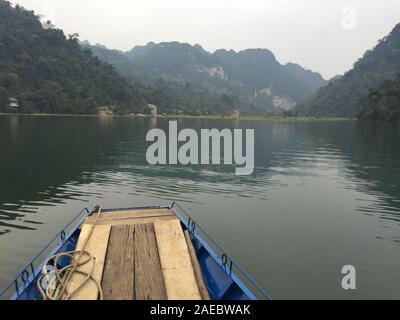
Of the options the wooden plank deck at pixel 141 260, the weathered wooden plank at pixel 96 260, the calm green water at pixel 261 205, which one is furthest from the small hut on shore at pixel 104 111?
the weathered wooden plank at pixel 96 260

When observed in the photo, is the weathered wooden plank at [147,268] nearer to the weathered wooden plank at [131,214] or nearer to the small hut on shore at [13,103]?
the weathered wooden plank at [131,214]

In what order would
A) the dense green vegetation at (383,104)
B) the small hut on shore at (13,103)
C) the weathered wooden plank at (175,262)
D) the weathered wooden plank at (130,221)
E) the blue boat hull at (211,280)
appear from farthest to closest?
the dense green vegetation at (383,104) < the small hut on shore at (13,103) < the weathered wooden plank at (130,221) < the blue boat hull at (211,280) < the weathered wooden plank at (175,262)

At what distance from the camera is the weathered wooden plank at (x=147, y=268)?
9398 millimetres

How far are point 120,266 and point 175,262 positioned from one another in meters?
1.63

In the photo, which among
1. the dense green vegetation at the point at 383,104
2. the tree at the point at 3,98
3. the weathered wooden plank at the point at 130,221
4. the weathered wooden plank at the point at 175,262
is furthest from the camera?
the dense green vegetation at the point at 383,104

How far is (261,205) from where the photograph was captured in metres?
24.8

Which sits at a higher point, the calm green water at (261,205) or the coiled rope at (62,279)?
the coiled rope at (62,279)

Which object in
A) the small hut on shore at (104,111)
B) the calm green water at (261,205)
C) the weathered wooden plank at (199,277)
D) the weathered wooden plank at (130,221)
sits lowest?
the calm green water at (261,205)

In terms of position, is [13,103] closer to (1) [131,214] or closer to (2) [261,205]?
(2) [261,205]

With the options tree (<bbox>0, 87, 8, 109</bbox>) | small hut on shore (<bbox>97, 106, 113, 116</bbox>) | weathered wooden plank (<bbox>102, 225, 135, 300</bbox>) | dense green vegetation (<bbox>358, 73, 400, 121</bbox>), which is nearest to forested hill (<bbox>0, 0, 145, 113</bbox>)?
tree (<bbox>0, 87, 8, 109</bbox>)

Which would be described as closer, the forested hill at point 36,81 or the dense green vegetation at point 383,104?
the dense green vegetation at point 383,104

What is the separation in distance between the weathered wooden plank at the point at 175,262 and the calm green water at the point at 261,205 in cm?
424

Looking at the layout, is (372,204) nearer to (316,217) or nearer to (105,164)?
(316,217)
